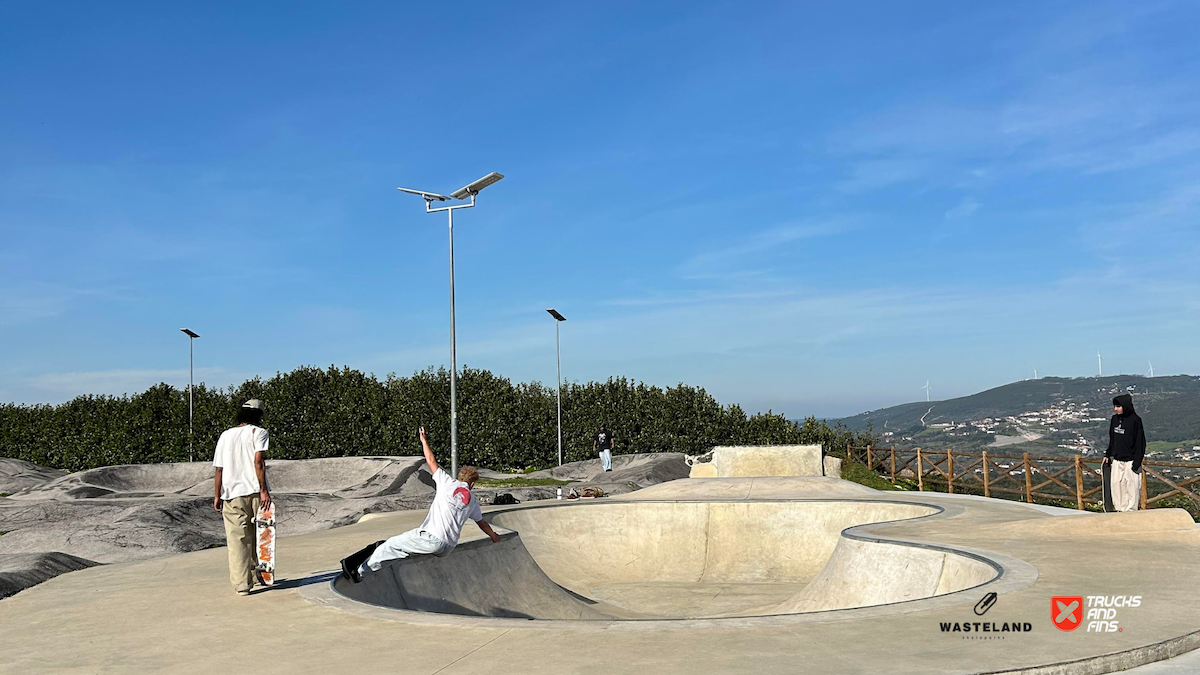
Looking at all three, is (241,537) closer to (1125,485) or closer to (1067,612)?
(1067,612)

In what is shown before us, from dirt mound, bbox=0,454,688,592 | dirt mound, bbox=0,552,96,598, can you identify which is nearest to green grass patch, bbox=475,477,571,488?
dirt mound, bbox=0,454,688,592

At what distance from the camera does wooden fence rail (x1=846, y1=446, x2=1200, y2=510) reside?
15.6 metres

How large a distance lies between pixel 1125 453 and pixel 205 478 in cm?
2944

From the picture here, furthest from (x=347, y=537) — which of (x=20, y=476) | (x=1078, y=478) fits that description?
(x=20, y=476)

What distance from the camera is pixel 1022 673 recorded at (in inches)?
187

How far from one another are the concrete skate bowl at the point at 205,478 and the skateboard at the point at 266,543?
18630 mm

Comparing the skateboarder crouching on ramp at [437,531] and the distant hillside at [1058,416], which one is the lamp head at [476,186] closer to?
the skateboarder crouching on ramp at [437,531]

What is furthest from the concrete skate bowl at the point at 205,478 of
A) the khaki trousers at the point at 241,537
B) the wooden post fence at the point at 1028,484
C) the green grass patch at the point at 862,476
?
the khaki trousers at the point at 241,537

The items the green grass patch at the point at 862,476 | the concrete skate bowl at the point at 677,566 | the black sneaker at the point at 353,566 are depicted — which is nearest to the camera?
the black sneaker at the point at 353,566

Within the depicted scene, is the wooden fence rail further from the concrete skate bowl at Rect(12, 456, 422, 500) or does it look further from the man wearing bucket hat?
the concrete skate bowl at Rect(12, 456, 422, 500)

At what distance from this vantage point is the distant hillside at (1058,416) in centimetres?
11475

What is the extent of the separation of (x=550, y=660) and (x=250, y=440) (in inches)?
148

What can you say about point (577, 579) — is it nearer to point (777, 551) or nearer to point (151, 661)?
point (777, 551)

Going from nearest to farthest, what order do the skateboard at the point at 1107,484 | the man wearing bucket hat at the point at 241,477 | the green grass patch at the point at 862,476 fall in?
1. the man wearing bucket hat at the point at 241,477
2. the skateboard at the point at 1107,484
3. the green grass patch at the point at 862,476
